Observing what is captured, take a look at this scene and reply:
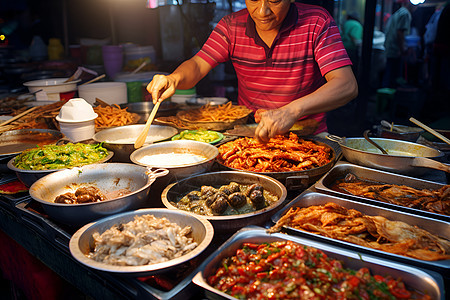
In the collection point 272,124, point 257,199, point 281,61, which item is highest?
point 281,61

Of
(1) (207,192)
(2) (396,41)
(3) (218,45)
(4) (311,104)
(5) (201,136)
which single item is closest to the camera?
(1) (207,192)

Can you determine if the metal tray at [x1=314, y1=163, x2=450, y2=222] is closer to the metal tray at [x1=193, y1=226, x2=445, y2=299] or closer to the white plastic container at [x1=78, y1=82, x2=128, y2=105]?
the metal tray at [x1=193, y1=226, x2=445, y2=299]

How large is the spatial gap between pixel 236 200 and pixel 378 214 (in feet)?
2.55

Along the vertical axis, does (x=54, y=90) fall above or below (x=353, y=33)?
below

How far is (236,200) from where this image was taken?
1720mm

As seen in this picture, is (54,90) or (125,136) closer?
(125,136)

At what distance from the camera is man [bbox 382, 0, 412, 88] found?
10684 millimetres

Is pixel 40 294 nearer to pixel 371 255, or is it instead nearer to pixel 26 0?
pixel 371 255

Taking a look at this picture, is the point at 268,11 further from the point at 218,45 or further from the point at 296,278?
the point at 296,278

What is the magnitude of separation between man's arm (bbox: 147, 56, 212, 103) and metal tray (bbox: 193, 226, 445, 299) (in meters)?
1.73

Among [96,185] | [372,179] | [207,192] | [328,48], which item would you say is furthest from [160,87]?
[372,179]

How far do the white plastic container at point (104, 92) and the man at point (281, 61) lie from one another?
1169 mm

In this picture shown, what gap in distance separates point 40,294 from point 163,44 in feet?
17.8

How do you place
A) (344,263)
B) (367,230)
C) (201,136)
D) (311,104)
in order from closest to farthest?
(344,263), (367,230), (311,104), (201,136)
